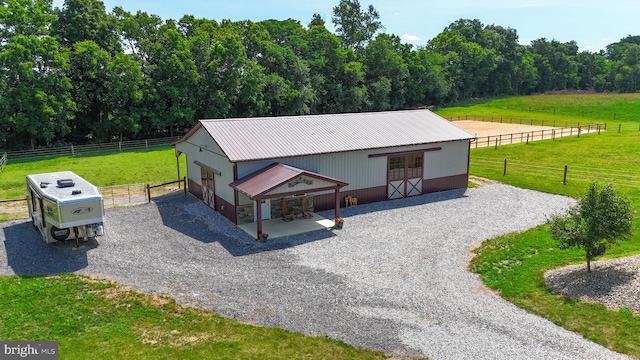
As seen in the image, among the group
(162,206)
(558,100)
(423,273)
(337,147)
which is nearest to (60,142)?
(162,206)

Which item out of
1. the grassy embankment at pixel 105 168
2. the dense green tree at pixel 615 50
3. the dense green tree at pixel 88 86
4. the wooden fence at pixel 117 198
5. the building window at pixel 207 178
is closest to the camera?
the wooden fence at pixel 117 198

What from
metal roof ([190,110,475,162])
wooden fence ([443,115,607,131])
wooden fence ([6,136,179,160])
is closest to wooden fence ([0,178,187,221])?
metal roof ([190,110,475,162])

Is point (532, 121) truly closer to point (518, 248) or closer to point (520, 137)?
point (520, 137)

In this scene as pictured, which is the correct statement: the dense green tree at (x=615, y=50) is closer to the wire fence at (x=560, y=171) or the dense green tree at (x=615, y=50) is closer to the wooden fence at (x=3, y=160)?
the wire fence at (x=560, y=171)

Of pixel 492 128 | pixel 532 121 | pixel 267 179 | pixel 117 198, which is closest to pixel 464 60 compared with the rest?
pixel 532 121

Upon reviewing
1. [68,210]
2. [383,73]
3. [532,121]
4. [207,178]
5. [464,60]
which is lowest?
[207,178]

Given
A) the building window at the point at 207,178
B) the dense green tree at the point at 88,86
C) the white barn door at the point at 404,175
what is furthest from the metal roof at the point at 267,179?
the dense green tree at the point at 88,86
